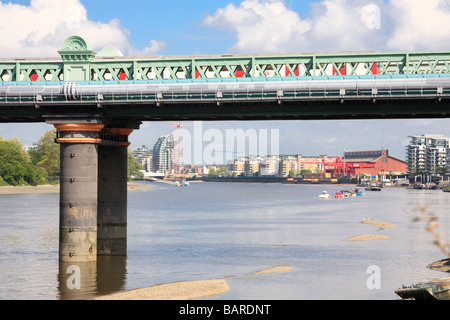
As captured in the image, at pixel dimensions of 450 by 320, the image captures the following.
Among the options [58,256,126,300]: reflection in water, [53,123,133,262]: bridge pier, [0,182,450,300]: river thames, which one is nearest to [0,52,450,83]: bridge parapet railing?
[53,123,133,262]: bridge pier

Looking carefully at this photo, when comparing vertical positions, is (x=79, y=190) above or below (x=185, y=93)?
below

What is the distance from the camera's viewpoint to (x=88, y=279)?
44.1 m

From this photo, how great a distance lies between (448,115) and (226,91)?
1438cm

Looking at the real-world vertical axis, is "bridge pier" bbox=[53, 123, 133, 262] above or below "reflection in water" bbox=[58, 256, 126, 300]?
above

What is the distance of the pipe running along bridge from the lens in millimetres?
42781

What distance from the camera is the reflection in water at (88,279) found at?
134ft

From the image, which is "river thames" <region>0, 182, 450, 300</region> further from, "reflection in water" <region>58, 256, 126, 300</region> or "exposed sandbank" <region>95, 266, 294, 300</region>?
"exposed sandbank" <region>95, 266, 294, 300</region>

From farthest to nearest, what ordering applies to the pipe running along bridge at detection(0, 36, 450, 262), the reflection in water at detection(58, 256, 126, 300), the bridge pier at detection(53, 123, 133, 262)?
the bridge pier at detection(53, 123, 133, 262) < the pipe running along bridge at detection(0, 36, 450, 262) < the reflection in water at detection(58, 256, 126, 300)

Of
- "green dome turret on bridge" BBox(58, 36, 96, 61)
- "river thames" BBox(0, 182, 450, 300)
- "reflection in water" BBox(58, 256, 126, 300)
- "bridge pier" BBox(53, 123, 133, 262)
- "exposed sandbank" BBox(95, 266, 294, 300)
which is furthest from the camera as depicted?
"green dome turret on bridge" BBox(58, 36, 96, 61)

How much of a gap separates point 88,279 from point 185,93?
44.6ft

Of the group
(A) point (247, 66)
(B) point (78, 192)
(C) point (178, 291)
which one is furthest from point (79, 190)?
(A) point (247, 66)

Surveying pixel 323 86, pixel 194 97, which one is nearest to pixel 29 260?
pixel 194 97

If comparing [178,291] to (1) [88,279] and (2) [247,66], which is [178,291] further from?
(2) [247,66]

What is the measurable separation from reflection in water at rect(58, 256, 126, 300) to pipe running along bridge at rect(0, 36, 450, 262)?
77 cm
